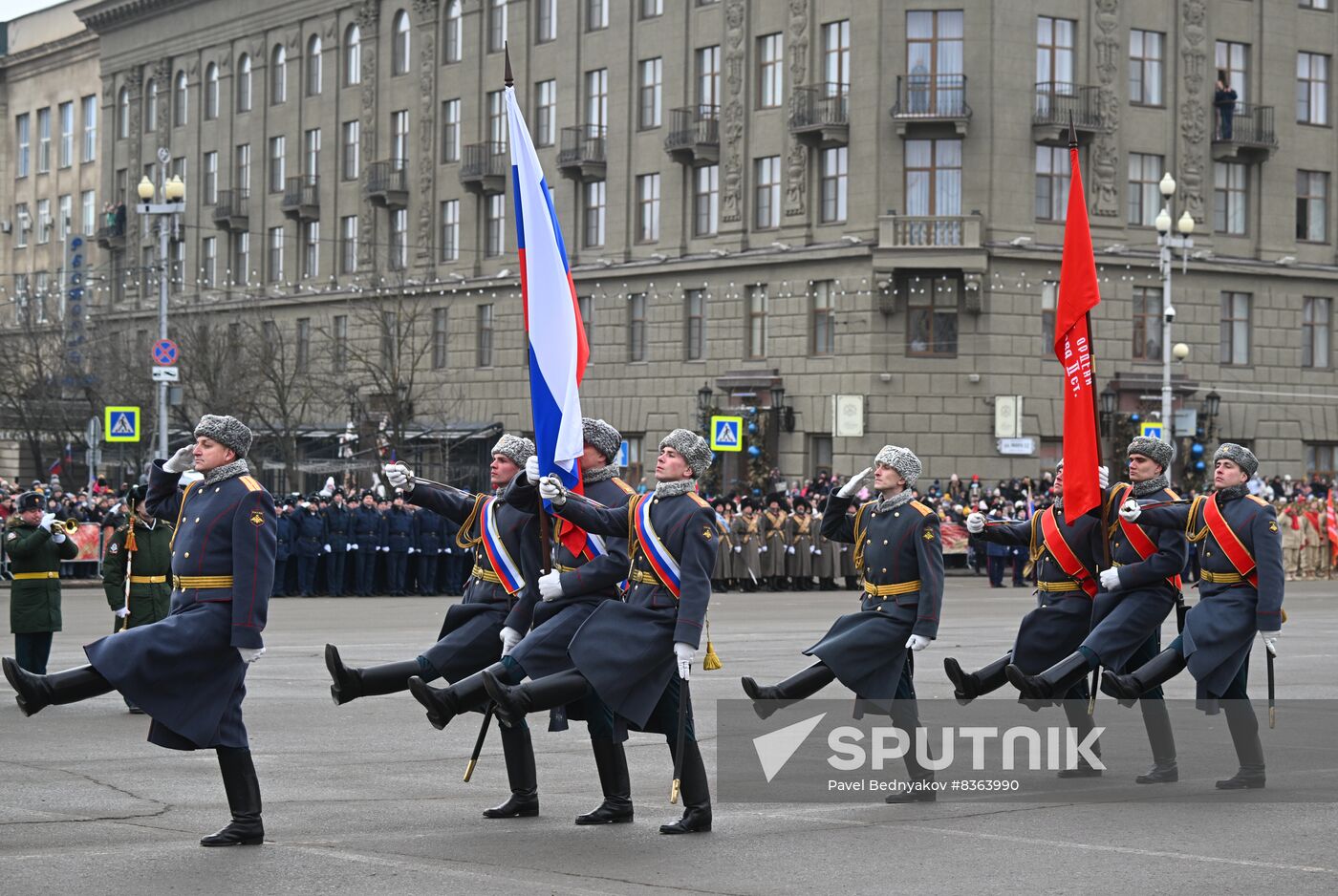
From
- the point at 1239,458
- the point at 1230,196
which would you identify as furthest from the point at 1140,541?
the point at 1230,196

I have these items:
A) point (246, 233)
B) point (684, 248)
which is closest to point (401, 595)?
point (684, 248)

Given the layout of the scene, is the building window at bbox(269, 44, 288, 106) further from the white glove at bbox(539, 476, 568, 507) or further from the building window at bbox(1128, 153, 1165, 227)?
the white glove at bbox(539, 476, 568, 507)

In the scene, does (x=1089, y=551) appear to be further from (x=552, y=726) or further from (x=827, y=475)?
(x=827, y=475)

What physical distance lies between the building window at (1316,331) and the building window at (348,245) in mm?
27224

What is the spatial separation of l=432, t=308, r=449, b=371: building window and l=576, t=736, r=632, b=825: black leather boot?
49.5 m

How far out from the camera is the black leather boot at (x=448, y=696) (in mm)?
9938

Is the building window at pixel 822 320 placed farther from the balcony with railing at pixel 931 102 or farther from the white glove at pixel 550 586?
the white glove at pixel 550 586

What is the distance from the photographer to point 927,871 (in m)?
9.14

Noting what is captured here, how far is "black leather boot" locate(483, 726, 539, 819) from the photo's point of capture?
34.9 feet

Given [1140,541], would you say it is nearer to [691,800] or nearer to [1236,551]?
[1236,551]

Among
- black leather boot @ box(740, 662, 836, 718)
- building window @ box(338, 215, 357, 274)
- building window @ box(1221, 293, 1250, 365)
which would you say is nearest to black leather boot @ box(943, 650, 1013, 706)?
black leather boot @ box(740, 662, 836, 718)

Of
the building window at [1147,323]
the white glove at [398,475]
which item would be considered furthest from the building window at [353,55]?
the white glove at [398,475]

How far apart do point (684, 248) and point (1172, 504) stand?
132 ft

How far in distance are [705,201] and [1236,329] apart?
13.4 metres
